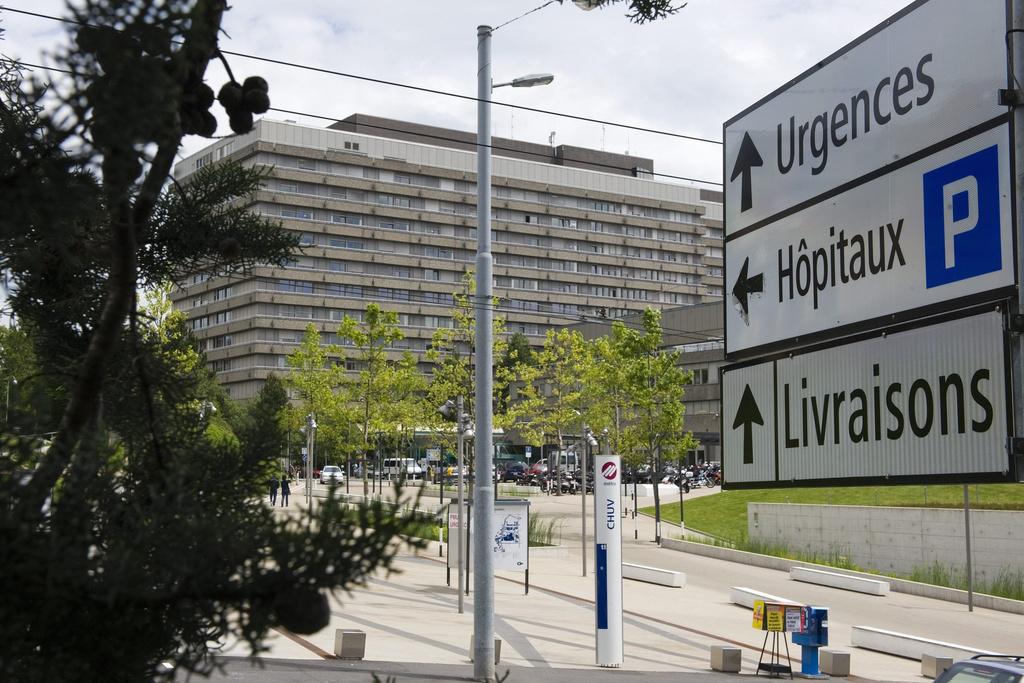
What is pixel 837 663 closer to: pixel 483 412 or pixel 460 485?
pixel 483 412

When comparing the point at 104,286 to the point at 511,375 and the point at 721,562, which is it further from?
the point at 511,375

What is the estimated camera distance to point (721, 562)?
3719 cm

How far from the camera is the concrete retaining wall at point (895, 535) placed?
3025 centimetres

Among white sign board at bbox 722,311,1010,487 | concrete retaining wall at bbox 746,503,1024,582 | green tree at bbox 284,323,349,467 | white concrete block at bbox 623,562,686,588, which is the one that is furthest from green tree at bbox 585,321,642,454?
white sign board at bbox 722,311,1010,487

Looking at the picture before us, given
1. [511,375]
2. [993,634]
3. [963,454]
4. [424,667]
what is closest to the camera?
[963,454]

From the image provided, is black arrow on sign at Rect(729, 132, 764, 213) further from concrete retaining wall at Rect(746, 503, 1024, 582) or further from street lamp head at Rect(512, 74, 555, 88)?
concrete retaining wall at Rect(746, 503, 1024, 582)

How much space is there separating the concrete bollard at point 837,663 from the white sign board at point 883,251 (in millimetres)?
13911

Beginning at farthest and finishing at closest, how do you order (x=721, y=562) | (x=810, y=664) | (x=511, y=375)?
1. (x=511, y=375)
2. (x=721, y=562)
3. (x=810, y=664)

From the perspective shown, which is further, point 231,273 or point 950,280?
point 950,280

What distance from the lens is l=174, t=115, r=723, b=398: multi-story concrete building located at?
4058 inches

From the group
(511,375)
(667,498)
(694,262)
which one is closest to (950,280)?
(511,375)

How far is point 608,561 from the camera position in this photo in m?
18.5

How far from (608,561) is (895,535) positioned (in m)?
18.2

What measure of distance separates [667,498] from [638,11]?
5995cm
